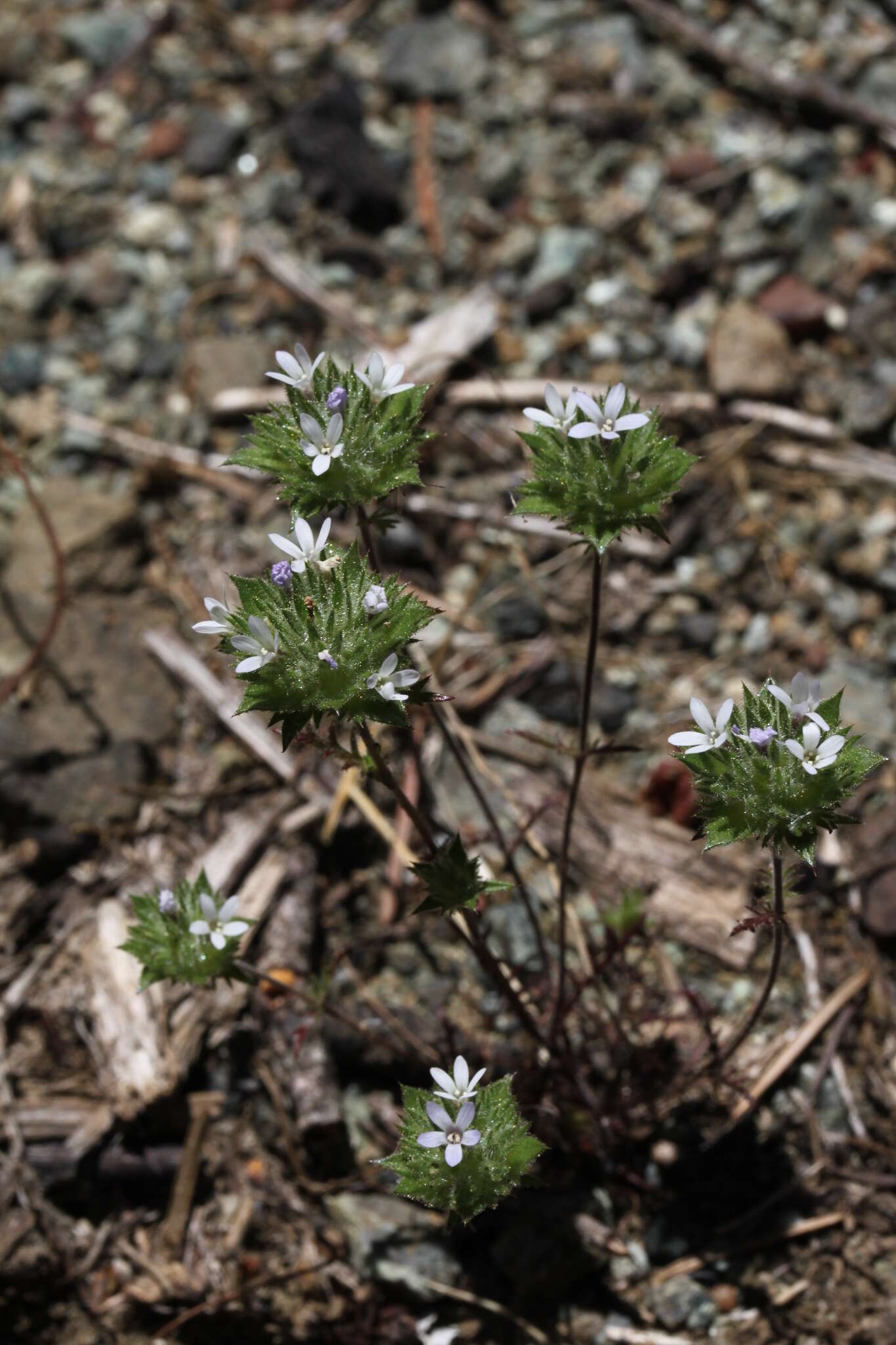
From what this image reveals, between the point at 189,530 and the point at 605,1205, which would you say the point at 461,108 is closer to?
the point at 189,530

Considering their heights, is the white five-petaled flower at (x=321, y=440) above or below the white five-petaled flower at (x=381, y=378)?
below

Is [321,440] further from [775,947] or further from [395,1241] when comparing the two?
[395,1241]

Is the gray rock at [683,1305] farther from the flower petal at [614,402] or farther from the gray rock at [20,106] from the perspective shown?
the gray rock at [20,106]

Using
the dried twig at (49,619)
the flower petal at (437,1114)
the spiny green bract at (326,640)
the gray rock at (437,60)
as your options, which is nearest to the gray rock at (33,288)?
the dried twig at (49,619)

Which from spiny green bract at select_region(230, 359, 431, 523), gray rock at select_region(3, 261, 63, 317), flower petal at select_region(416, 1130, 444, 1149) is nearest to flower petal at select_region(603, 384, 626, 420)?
spiny green bract at select_region(230, 359, 431, 523)

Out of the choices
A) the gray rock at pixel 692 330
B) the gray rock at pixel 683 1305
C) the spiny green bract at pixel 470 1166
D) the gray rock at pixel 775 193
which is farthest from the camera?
the gray rock at pixel 775 193

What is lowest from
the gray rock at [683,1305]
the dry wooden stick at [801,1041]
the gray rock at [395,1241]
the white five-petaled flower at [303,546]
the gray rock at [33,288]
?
the gray rock at [683,1305]

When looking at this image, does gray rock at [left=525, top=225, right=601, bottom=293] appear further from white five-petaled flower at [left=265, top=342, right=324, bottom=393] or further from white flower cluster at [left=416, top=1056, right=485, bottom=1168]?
white flower cluster at [left=416, top=1056, right=485, bottom=1168]
